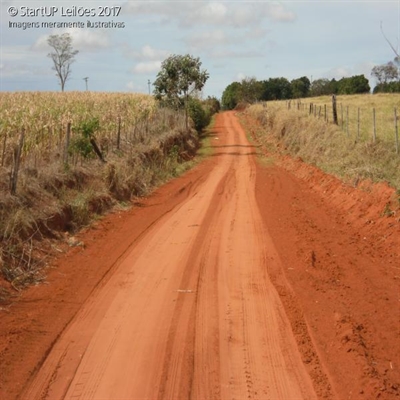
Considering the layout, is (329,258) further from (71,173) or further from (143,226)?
(71,173)

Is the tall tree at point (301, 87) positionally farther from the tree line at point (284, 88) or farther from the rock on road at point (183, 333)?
the rock on road at point (183, 333)

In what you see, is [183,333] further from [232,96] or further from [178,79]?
[232,96]

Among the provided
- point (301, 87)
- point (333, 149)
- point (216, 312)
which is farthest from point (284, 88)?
point (216, 312)

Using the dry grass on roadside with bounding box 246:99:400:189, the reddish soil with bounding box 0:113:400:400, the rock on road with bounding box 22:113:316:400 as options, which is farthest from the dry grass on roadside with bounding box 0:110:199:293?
the dry grass on roadside with bounding box 246:99:400:189

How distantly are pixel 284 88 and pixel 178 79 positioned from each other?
7610 cm

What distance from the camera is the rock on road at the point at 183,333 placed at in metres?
6.10

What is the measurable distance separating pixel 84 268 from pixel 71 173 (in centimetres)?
526

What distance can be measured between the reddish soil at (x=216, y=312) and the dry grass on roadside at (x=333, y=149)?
2714mm

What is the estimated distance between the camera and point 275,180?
69.5 feet

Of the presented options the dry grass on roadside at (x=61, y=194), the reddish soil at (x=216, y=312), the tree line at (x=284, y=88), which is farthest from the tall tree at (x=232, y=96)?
the reddish soil at (x=216, y=312)

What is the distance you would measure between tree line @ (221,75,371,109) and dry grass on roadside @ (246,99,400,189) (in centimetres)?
4813

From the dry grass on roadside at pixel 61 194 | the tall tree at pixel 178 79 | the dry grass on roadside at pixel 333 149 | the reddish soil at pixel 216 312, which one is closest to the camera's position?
the reddish soil at pixel 216 312

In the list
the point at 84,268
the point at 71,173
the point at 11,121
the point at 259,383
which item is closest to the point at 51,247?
the point at 84,268

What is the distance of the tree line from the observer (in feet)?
275
